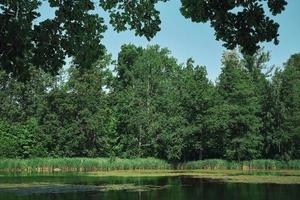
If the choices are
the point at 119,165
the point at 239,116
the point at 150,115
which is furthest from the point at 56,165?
the point at 239,116

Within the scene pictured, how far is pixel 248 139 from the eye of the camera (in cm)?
4847

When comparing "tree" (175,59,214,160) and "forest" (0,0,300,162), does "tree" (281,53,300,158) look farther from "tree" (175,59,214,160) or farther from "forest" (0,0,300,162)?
"tree" (175,59,214,160)

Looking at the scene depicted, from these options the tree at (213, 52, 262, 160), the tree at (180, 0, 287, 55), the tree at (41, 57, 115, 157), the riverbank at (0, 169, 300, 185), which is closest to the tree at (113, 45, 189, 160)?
the tree at (41, 57, 115, 157)

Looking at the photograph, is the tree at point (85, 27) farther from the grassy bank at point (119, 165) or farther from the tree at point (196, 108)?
the tree at point (196, 108)

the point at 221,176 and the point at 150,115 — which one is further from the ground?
the point at 150,115

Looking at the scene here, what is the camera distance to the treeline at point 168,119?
49156 millimetres

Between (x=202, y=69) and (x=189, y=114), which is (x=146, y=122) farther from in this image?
(x=202, y=69)

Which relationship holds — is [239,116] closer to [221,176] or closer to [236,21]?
[221,176]

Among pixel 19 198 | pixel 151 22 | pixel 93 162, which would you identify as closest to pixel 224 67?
pixel 93 162

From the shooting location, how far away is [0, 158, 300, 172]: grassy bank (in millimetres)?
42656

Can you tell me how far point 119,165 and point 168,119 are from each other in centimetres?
951

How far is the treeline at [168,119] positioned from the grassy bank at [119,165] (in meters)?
1.20

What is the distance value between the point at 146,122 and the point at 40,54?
47388mm

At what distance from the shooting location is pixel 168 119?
5262 cm
